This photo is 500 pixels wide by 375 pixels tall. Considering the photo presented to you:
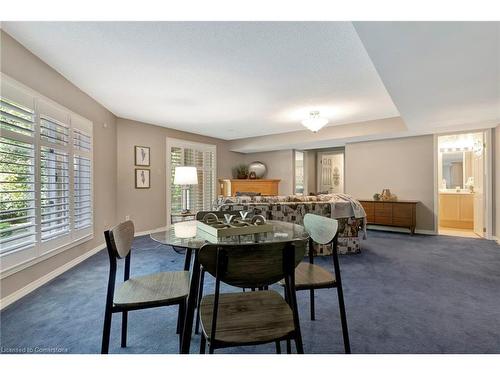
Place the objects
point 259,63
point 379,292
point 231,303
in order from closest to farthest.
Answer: point 231,303, point 379,292, point 259,63

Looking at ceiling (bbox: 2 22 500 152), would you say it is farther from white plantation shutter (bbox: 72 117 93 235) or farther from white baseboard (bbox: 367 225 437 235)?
white baseboard (bbox: 367 225 437 235)

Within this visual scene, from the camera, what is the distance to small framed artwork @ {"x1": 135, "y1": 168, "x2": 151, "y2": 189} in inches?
206

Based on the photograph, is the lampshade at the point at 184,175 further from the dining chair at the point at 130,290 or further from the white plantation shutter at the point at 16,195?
the dining chair at the point at 130,290

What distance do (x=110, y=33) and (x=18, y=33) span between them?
84 cm

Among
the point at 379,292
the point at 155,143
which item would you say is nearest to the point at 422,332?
the point at 379,292

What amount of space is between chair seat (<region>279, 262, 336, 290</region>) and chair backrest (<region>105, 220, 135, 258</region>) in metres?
0.96

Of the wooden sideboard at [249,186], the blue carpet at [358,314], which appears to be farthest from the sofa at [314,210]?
the wooden sideboard at [249,186]

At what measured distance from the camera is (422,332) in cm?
181

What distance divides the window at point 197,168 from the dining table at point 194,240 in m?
4.22

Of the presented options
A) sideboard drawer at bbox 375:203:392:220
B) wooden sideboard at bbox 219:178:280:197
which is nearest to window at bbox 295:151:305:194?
wooden sideboard at bbox 219:178:280:197

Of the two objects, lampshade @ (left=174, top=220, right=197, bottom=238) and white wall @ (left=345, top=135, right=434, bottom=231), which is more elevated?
white wall @ (left=345, top=135, right=434, bottom=231)

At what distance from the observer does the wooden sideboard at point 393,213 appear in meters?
5.15
